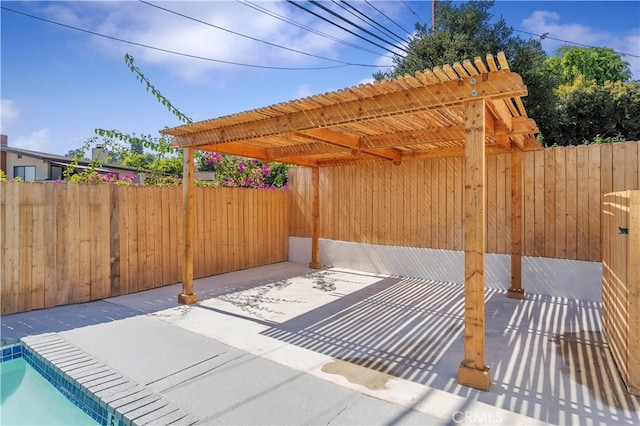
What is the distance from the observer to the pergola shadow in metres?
2.48

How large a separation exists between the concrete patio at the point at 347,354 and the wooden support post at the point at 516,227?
0.69 feet

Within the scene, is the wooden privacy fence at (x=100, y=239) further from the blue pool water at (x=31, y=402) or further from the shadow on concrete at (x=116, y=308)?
the blue pool water at (x=31, y=402)

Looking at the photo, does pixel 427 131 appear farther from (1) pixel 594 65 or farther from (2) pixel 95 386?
(1) pixel 594 65

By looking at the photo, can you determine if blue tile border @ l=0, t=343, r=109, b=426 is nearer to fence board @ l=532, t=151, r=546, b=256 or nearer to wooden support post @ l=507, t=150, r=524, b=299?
wooden support post @ l=507, t=150, r=524, b=299

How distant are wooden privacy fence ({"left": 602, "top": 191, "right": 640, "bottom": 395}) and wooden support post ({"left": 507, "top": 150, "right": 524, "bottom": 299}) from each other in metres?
1.87

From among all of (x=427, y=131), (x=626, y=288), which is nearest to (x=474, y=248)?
(x=626, y=288)

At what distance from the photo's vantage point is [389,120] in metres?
4.14

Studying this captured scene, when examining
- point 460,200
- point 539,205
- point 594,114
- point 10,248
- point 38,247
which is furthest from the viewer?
point 594,114

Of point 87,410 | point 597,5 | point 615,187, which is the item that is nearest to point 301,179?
point 615,187

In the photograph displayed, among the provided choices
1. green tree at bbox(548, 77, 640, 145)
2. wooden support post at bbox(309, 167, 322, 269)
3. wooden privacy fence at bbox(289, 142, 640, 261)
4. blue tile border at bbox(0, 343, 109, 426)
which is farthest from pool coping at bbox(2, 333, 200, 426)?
green tree at bbox(548, 77, 640, 145)

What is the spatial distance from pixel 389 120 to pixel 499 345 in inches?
104

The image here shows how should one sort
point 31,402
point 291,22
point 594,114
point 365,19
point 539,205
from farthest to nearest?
1. point 594,114
2. point 291,22
3. point 365,19
4. point 539,205
5. point 31,402

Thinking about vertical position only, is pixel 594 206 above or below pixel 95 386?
above

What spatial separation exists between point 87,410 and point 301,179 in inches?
243
